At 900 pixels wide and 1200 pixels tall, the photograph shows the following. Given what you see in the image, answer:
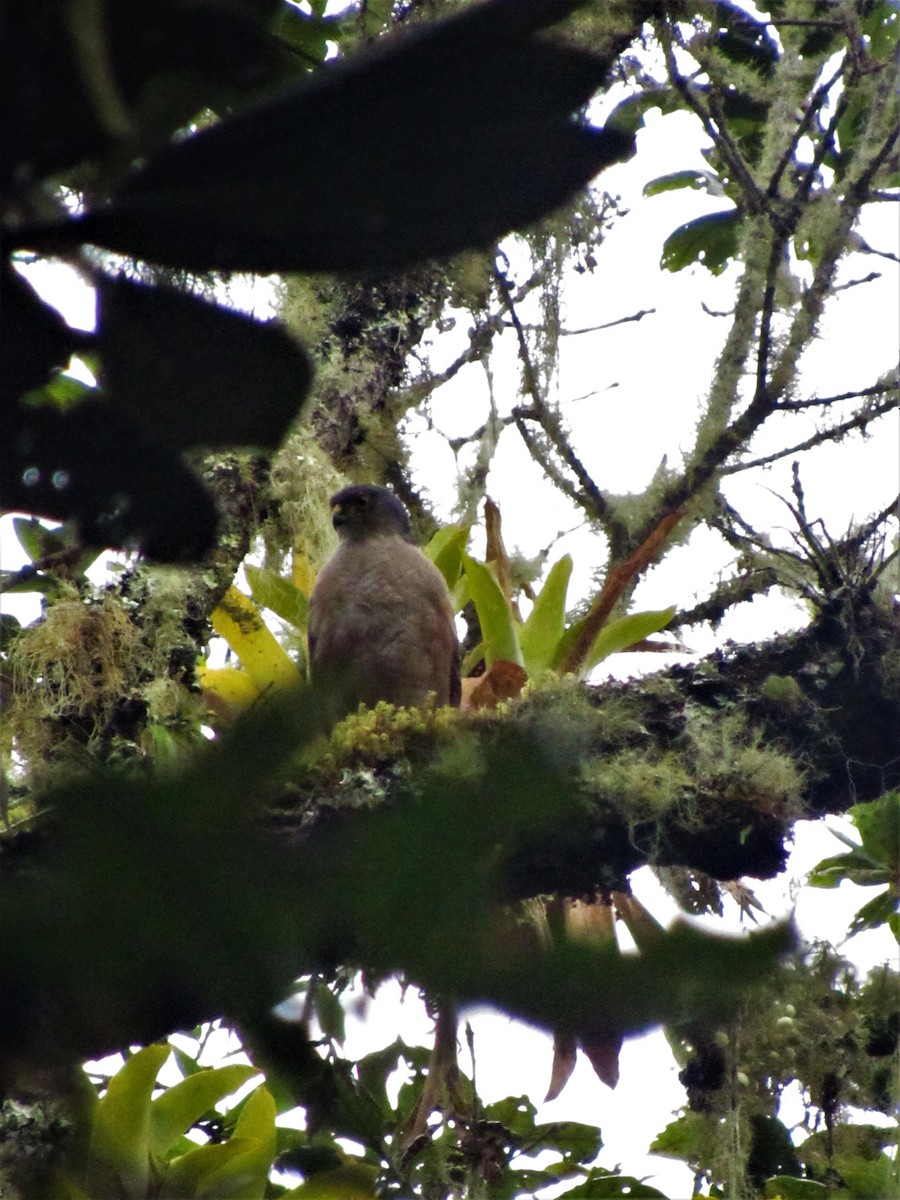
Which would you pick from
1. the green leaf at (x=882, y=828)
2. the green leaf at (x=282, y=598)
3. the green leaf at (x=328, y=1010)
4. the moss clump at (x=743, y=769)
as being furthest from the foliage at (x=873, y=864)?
the green leaf at (x=328, y=1010)

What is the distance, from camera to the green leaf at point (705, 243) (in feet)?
20.0

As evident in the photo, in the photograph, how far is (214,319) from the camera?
62cm

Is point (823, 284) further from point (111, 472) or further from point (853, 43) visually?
point (111, 472)

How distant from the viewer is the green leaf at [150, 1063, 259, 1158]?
8.77 ft

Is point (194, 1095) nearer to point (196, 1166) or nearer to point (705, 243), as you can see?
point (196, 1166)

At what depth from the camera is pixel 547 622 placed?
421 cm

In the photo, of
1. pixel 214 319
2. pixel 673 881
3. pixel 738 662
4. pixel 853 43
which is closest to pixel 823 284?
pixel 853 43

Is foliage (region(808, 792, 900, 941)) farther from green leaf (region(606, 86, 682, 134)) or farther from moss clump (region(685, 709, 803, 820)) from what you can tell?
green leaf (region(606, 86, 682, 134))

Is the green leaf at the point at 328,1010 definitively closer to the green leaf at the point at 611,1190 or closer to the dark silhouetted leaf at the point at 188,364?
the dark silhouetted leaf at the point at 188,364

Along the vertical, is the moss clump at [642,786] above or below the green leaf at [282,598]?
below

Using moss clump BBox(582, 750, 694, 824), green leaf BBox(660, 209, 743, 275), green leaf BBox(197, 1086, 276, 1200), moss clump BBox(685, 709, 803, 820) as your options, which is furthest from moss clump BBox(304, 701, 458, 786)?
green leaf BBox(660, 209, 743, 275)

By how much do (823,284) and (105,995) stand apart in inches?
186

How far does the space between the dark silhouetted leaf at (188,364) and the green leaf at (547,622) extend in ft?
11.6

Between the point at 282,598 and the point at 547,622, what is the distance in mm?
1038
